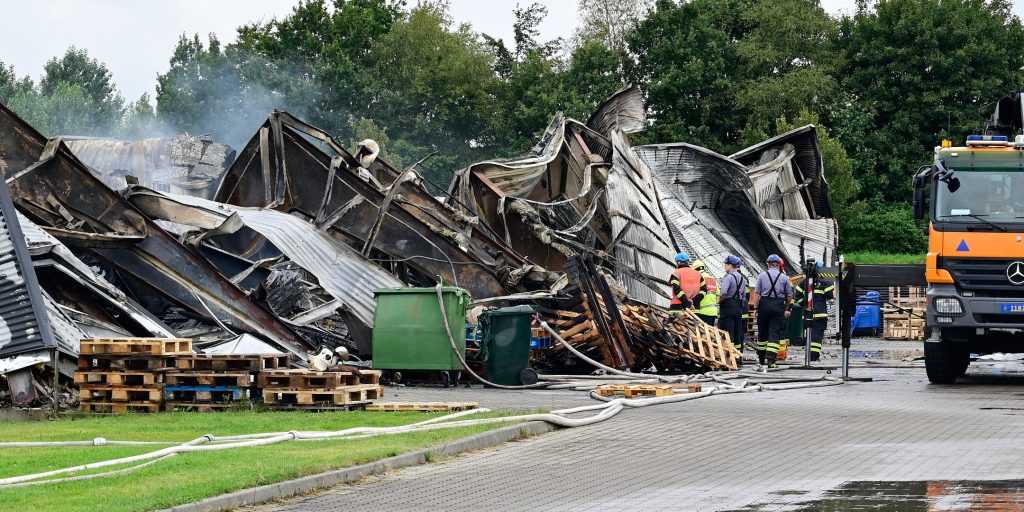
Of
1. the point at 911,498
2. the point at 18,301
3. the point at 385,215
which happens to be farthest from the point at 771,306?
the point at 911,498

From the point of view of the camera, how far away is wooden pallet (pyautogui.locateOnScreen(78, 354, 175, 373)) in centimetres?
1575

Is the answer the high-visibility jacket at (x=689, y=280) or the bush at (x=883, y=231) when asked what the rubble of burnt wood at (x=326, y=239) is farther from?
the bush at (x=883, y=231)

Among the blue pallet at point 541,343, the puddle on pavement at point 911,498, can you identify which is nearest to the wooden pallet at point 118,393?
the blue pallet at point 541,343

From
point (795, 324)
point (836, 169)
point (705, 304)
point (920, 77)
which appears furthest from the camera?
point (920, 77)

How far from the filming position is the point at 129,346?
1576 centimetres

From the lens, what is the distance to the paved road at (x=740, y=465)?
9.44 m

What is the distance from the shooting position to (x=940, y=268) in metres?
19.8

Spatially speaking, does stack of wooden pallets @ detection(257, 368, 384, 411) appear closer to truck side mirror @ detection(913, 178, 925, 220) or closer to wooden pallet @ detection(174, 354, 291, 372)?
wooden pallet @ detection(174, 354, 291, 372)

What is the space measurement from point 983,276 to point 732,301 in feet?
18.1

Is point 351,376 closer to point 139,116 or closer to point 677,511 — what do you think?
point 677,511

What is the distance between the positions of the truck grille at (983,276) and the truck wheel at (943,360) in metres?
1.04

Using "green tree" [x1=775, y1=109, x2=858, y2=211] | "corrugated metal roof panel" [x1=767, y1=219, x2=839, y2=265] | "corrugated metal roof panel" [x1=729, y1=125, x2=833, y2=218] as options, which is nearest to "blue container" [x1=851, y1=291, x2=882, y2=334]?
"corrugated metal roof panel" [x1=767, y1=219, x2=839, y2=265]

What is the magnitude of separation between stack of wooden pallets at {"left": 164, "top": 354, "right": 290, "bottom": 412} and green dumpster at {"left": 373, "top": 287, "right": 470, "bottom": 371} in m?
3.55

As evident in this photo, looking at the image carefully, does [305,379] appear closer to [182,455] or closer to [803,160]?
[182,455]
